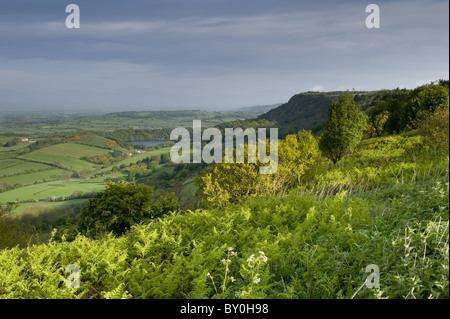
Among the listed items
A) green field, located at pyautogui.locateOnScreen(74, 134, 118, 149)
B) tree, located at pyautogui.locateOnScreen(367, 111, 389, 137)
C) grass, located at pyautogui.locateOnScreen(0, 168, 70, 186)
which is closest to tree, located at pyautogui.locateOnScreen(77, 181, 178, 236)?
tree, located at pyautogui.locateOnScreen(367, 111, 389, 137)

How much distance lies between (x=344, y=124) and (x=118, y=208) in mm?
17972

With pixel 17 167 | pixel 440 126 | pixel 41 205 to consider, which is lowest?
pixel 41 205

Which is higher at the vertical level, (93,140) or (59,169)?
(93,140)

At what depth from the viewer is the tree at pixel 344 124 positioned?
18.7m

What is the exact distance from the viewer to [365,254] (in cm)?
414

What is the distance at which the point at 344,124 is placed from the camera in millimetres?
18812

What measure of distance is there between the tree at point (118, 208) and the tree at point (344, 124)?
14795mm

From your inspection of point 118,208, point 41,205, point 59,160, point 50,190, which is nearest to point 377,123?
point 118,208

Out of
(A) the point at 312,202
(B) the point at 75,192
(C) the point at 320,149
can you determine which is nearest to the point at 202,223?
(A) the point at 312,202

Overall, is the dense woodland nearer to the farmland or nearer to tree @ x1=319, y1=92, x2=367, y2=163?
tree @ x1=319, y1=92, x2=367, y2=163

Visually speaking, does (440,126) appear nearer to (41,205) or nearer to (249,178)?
(249,178)

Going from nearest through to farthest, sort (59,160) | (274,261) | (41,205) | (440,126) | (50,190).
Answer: (274,261), (440,126), (41,205), (50,190), (59,160)

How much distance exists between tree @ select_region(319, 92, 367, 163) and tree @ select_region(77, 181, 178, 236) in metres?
14.8
